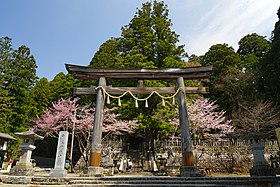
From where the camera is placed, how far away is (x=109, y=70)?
10.3 metres

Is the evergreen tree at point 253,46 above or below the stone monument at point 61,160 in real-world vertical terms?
above

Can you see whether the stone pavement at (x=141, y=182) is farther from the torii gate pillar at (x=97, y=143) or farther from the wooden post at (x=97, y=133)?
the wooden post at (x=97, y=133)

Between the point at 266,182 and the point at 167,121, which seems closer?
A: the point at 266,182

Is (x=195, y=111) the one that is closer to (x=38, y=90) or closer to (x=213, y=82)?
(x=213, y=82)

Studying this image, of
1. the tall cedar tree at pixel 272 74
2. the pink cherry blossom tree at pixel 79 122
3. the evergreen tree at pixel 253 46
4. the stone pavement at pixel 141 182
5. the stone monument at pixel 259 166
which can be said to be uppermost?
the evergreen tree at pixel 253 46

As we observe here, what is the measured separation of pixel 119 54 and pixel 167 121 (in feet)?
27.6

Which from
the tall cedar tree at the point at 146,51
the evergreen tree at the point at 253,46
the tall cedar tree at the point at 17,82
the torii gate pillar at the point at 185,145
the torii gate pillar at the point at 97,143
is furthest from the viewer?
the evergreen tree at the point at 253,46

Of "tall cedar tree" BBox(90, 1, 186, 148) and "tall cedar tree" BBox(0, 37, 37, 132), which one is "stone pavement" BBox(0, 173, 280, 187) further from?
"tall cedar tree" BBox(0, 37, 37, 132)

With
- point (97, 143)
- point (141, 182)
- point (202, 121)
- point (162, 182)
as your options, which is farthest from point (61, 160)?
point (202, 121)

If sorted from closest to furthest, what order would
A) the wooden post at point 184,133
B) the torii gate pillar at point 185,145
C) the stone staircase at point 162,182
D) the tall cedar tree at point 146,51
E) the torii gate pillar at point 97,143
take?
the stone staircase at point 162,182
the torii gate pillar at point 185,145
the torii gate pillar at point 97,143
the wooden post at point 184,133
the tall cedar tree at point 146,51

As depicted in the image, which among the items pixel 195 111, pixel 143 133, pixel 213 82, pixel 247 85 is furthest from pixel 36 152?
pixel 247 85

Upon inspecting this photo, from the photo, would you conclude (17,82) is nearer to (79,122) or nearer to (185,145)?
(79,122)

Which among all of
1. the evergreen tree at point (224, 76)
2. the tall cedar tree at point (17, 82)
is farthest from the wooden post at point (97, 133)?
the evergreen tree at point (224, 76)

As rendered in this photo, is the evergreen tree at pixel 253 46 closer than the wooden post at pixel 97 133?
No
